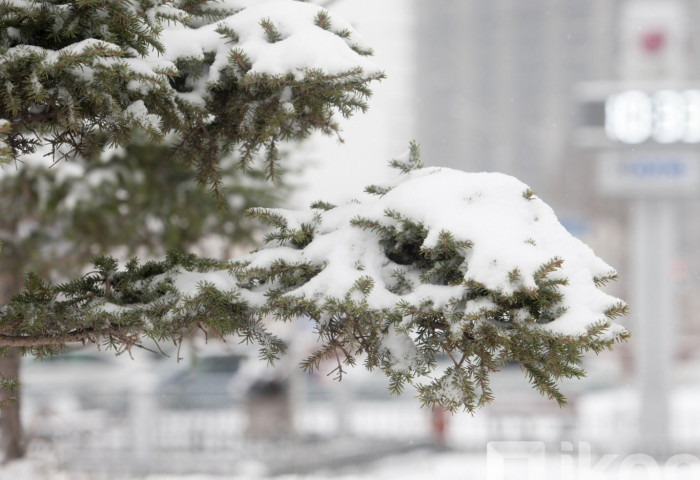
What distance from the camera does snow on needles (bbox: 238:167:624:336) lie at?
1.82 metres

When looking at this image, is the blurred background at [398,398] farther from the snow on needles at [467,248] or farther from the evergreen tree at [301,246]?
the snow on needles at [467,248]

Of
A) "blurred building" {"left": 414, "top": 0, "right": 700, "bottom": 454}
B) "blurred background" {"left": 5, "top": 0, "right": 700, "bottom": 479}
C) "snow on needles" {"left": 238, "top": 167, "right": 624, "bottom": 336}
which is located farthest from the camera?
"blurred building" {"left": 414, "top": 0, "right": 700, "bottom": 454}

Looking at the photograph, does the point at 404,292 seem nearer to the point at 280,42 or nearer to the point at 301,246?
the point at 301,246

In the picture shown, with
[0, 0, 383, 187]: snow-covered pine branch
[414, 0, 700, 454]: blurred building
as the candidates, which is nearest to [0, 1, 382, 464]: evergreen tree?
[0, 0, 383, 187]: snow-covered pine branch

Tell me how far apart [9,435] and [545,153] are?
132 feet

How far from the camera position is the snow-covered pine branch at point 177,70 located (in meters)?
1.96

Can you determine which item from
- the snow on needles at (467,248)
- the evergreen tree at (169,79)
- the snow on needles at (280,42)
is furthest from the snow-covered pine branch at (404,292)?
the snow on needles at (280,42)

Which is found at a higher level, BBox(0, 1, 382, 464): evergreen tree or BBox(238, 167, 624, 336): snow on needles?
BBox(0, 1, 382, 464): evergreen tree

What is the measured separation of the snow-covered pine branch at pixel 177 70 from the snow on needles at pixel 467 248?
14.2 inches

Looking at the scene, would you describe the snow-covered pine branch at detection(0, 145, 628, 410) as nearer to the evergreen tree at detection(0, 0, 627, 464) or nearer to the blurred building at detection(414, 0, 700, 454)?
the evergreen tree at detection(0, 0, 627, 464)

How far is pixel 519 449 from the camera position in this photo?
9.52 metres

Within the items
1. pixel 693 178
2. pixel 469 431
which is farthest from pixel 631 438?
pixel 693 178

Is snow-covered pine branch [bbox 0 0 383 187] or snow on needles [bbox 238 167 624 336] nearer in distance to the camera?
snow on needles [bbox 238 167 624 336]

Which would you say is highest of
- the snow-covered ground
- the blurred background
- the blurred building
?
the blurred building
